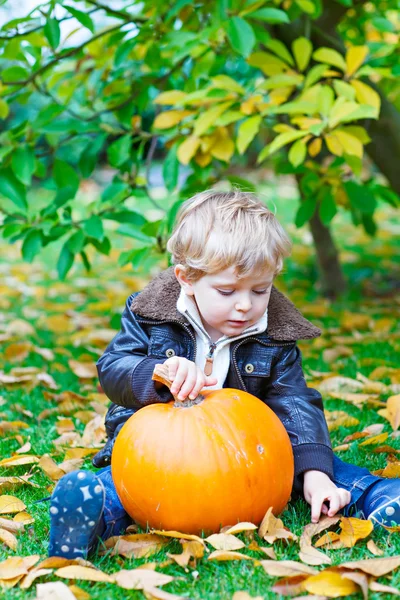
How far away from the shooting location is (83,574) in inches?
68.8

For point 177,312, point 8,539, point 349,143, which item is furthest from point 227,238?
point 349,143

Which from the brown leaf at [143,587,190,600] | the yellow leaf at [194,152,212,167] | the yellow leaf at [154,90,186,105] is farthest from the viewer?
the yellow leaf at [194,152,212,167]

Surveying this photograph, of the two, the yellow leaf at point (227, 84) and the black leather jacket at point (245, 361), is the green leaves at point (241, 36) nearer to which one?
the yellow leaf at point (227, 84)

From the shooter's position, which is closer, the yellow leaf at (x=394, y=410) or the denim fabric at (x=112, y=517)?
the denim fabric at (x=112, y=517)

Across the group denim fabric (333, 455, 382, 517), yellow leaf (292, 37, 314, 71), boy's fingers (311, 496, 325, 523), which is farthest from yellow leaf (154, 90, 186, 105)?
boy's fingers (311, 496, 325, 523)

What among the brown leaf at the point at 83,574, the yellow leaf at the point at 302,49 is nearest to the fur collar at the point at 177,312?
the brown leaf at the point at 83,574

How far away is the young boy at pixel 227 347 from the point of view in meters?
2.09

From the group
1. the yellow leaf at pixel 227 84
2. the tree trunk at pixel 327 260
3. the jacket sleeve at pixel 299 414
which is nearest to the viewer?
the jacket sleeve at pixel 299 414

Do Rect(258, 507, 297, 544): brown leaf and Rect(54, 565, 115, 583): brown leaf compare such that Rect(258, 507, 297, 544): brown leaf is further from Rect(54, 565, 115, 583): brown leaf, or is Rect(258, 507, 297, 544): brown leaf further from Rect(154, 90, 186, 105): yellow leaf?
Rect(154, 90, 186, 105): yellow leaf

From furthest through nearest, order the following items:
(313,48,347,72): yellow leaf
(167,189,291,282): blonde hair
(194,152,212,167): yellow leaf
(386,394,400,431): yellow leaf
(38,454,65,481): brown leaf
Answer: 1. (194,152,212,167): yellow leaf
2. (313,48,347,72): yellow leaf
3. (386,394,400,431): yellow leaf
4. (38,454,65,481): brown leaf
5. (167,189,291,282): blonde hair

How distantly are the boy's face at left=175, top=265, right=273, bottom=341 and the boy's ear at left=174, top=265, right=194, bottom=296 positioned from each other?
0.04m

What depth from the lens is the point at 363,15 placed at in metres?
4.68

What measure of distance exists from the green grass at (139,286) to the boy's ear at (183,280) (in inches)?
21.9

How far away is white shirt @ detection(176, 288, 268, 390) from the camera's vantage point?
2326 mm
